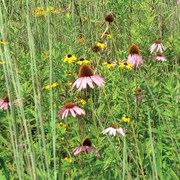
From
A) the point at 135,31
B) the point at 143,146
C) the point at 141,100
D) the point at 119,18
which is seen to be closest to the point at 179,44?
the point at 135,31

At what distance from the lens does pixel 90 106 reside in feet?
5.61

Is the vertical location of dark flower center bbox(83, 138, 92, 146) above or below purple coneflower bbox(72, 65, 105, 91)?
below

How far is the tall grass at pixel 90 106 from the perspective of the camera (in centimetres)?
81

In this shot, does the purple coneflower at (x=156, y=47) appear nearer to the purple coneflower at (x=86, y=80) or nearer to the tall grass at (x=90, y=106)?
the tall grass at (x=90, y=106)

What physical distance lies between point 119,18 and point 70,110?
1338 mm

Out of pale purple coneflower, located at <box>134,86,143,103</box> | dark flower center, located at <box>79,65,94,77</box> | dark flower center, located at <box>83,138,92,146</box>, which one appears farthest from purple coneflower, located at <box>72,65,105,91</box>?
pale purple coneflower, located at <box>134,86,143,103</box>

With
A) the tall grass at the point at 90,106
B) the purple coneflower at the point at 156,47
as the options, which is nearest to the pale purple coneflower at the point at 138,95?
the tall grass at the point at 90,106

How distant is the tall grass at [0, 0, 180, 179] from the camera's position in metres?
0.81

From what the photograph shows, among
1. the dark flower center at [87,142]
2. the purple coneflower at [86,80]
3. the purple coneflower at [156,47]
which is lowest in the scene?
the dark flower center at [87,142]

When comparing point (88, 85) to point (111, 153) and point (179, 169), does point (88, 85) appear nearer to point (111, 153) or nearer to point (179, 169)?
point (111, 153)

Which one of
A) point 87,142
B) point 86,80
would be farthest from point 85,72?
point 87,142

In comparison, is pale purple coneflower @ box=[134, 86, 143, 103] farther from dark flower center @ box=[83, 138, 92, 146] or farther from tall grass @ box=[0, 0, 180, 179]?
dark flower center @ box=[83, 138, 92, 146]

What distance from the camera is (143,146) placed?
147 cm

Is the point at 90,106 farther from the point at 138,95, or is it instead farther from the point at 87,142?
the point at 87,142
